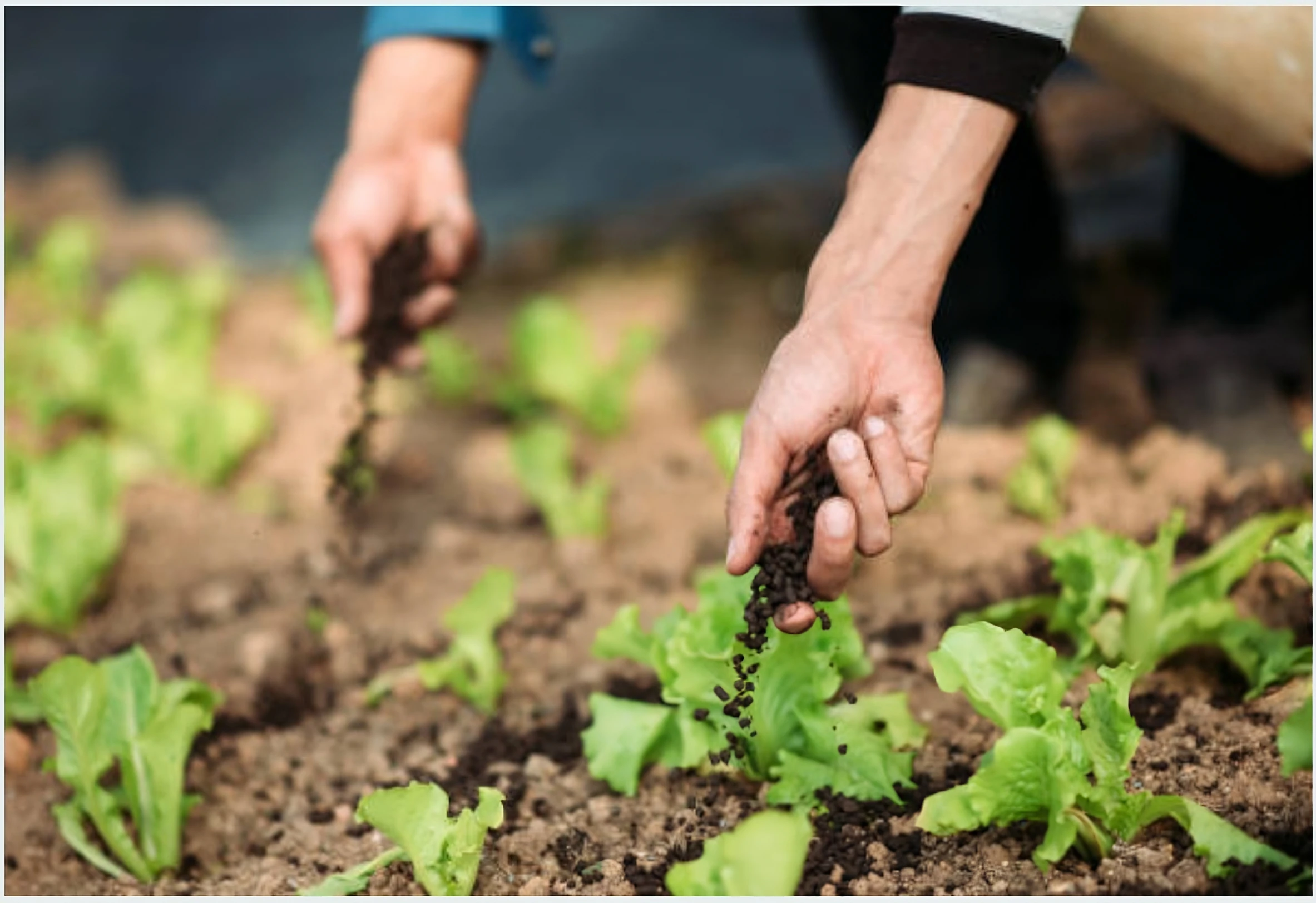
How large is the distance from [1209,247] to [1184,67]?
20.2 inches

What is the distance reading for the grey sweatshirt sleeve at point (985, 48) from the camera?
1.49 m

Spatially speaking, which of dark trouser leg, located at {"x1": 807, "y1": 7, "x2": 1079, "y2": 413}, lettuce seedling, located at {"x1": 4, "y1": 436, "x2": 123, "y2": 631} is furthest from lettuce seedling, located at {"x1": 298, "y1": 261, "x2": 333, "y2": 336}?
dark trouser leg, located at {"x1": 807, "y1": 7, "x2": 1079, "y2": 413}

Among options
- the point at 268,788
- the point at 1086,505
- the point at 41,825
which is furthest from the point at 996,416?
the point at 41,825

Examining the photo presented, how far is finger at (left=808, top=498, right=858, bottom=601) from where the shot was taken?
1367 mm

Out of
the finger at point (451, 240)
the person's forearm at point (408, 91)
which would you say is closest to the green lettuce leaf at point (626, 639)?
the finger at point (451, 240)

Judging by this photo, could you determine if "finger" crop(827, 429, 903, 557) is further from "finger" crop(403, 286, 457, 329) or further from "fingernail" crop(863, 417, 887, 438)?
"finger" crop(403, 286, 457, 329)

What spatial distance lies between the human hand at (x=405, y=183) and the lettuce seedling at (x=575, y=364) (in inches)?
22.9

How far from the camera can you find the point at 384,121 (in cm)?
221

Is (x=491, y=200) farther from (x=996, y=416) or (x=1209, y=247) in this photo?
(x=1209, y=247)

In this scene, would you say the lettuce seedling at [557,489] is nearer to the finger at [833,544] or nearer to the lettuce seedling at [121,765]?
the lettuce seedling at [121,765]

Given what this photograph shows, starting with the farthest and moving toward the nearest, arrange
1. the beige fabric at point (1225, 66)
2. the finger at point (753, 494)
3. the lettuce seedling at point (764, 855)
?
the beige fabric at point (1225, 66)
the finger at point (753, 494)
the lettuce seedling at point (764, 855)

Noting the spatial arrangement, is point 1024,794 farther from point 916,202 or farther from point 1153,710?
point 916,202

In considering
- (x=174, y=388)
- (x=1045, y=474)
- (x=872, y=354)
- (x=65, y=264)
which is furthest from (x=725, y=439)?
(x=65, y=264)

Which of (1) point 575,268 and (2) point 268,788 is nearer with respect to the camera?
(2) point 268,788
